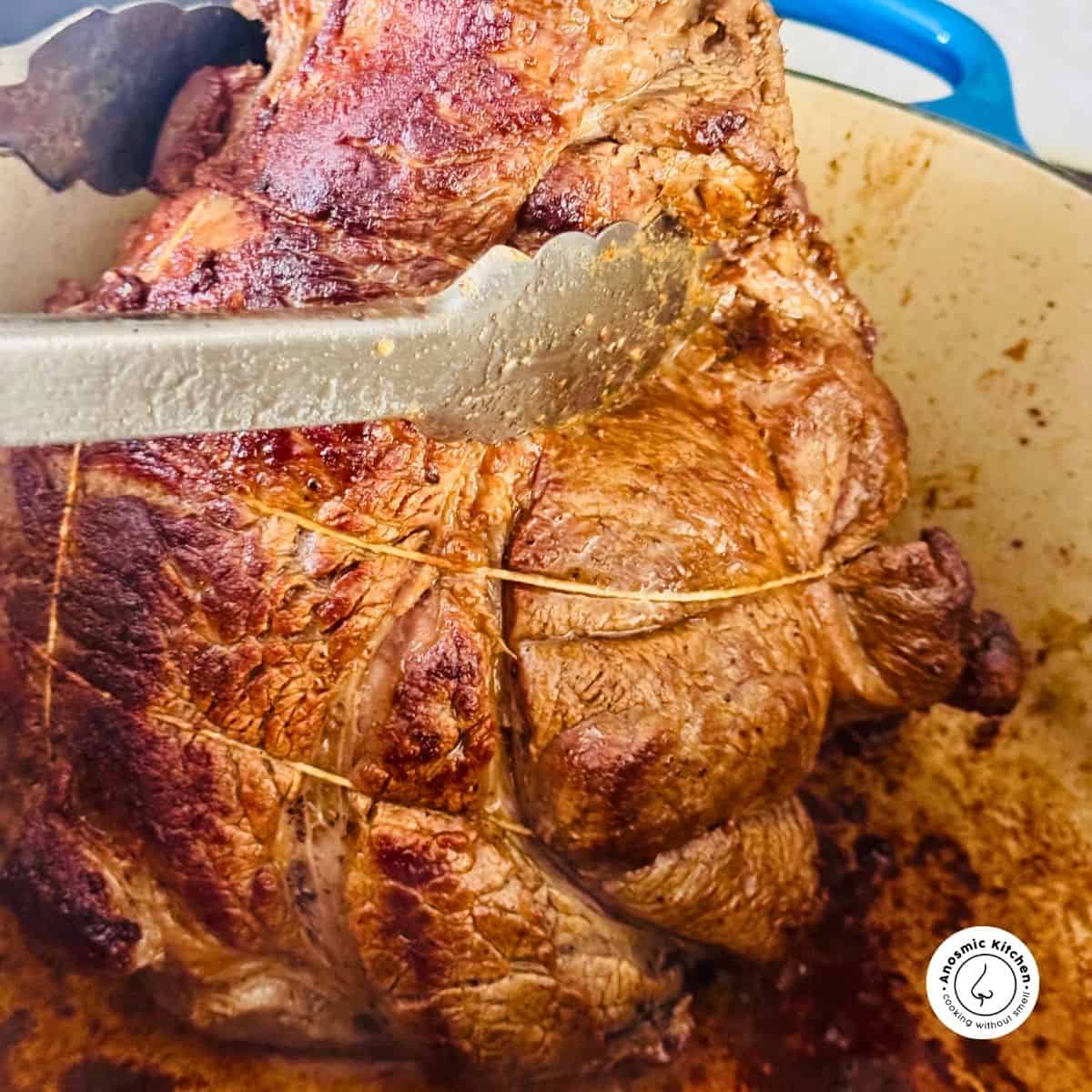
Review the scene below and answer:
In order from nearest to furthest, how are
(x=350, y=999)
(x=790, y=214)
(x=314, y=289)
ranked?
(x=314, y=289), (x=350, y=999), (x=790, y=214)

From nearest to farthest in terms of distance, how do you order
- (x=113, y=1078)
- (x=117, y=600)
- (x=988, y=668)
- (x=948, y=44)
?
(x=117, y=600), (x=113, y=1078), (x=988, y=668), (x=948, y=44)

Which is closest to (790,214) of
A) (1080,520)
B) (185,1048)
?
(1080,520)

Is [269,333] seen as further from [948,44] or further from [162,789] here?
[948,44]

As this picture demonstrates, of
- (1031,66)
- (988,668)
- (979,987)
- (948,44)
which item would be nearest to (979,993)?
(979,987)

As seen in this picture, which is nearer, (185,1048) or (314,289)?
(314,289)

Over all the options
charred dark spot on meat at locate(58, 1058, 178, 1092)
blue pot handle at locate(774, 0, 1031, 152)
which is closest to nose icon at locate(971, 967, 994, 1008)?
charred dark spot on meat at locate(58, 1058, 178, 1092)

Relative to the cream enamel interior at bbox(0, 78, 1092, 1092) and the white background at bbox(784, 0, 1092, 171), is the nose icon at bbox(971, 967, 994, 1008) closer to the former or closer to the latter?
the cream enamel interior at bbox(0, 78, 1092, 1092)

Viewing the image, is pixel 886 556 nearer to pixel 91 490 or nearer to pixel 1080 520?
pixel 1080 520
